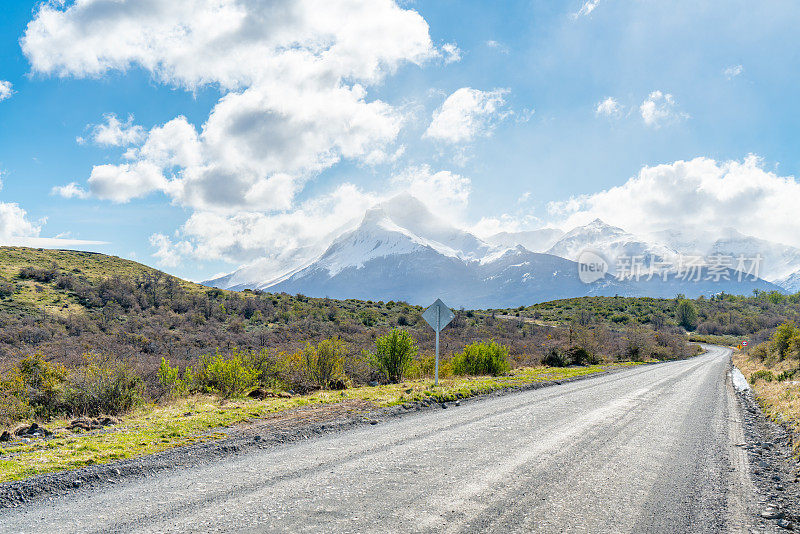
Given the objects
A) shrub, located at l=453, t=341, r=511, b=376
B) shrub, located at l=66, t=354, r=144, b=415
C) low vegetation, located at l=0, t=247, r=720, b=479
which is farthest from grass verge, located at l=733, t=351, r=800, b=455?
shrub, located at l=66, t=354, r=144, b=415

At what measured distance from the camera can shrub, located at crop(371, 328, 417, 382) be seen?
56.8ft

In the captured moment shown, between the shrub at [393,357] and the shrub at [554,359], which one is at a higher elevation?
the shrub at [393,357]

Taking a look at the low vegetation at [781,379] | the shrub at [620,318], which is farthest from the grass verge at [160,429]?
the shrub at [620,318]

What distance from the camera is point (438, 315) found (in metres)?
15.0

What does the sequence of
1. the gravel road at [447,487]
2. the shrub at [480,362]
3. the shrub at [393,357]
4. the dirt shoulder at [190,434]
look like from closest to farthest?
the gravel road at [447,487]
the dirt shoulder at [190,434]
the shrub at [393,357]
the shrub at [480,362]

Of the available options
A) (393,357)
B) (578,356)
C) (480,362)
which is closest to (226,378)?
(393,357)

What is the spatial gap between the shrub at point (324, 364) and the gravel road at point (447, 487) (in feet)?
22.1

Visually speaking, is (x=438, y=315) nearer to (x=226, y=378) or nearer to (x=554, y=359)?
(x=226, y=378)

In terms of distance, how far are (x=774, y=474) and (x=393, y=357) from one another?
12566 mm

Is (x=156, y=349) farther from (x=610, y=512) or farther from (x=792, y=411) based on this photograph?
(x=792, y=411)

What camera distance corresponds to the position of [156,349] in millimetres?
21297

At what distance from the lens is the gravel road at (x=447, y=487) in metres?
4.25

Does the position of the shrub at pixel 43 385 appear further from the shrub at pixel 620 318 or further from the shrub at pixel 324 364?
the shrub at pixel 620 318

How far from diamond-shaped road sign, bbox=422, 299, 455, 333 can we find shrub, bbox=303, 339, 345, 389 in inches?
142
